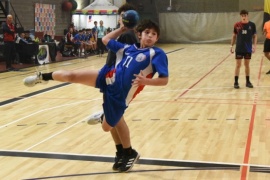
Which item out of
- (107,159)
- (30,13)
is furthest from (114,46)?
(30,13)

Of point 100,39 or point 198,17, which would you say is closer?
point 100,39

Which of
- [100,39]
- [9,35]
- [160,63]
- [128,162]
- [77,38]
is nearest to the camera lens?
[160,63]

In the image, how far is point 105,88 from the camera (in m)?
4.57

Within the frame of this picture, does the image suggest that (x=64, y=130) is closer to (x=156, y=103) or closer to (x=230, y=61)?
(x=156, y=103)

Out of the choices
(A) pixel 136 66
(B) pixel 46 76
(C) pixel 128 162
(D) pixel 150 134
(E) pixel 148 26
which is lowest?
(D) pixel 150 134

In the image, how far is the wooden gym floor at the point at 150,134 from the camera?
4.81 meters

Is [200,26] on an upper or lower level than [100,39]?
upper

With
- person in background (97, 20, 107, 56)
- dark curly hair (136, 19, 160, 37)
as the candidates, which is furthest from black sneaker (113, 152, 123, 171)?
person in background (97, 20, 107, 56)

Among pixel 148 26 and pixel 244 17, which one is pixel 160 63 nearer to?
pixel 148 26

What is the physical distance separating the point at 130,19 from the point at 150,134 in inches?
90.4

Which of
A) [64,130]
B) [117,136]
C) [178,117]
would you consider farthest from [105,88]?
[178,117]

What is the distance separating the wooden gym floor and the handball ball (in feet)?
4.97

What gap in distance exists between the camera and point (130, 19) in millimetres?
4531

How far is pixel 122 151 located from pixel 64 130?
1966 mm
